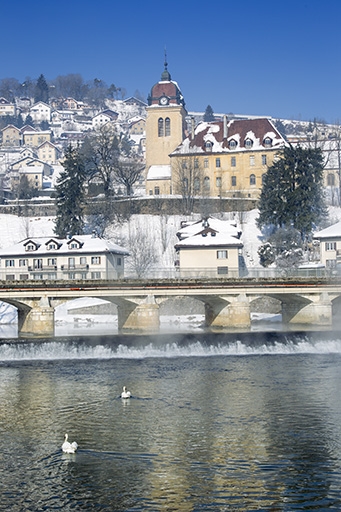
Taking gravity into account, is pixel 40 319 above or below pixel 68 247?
below

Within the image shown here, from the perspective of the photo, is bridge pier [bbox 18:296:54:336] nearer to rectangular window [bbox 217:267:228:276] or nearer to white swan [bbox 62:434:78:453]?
rectangular window [bbox 217:267:228:276]

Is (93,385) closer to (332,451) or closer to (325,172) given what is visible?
(332,451)

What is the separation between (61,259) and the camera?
278 feet

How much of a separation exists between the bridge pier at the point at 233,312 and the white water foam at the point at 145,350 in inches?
490

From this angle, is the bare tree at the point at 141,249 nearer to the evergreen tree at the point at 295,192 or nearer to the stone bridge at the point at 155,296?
the evergreen tree at the point at 295,192

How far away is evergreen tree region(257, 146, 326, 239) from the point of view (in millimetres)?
92188

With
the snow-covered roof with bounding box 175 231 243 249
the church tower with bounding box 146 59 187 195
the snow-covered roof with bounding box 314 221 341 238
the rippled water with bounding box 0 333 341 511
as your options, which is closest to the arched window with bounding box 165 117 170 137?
the church tower with bounding box 146 59 187 195

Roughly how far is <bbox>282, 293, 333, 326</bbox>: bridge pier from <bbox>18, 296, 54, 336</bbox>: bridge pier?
→ 21.4m

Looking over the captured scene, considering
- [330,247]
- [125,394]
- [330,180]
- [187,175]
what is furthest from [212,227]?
[125,394]

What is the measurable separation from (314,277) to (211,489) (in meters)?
45.5

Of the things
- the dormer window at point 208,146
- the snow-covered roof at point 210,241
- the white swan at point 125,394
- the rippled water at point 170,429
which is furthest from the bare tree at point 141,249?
the white swan at point 125,394

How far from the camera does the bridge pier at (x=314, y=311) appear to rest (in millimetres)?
65188

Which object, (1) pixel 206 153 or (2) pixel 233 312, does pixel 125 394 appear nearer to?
(2) pixel 233 312

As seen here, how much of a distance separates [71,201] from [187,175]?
80.1 ft
